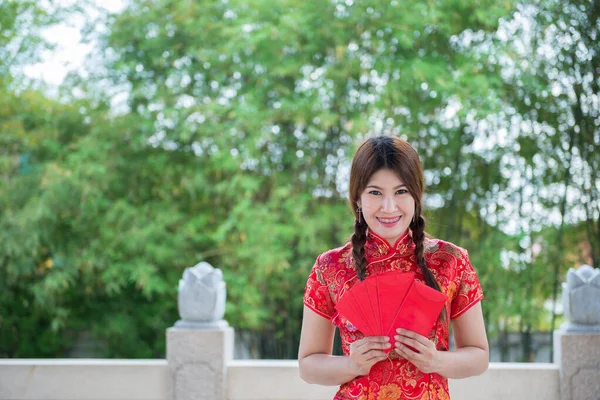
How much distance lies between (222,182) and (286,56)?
1254 mm

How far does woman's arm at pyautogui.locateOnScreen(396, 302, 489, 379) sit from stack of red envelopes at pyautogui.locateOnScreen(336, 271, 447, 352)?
0.9 inches

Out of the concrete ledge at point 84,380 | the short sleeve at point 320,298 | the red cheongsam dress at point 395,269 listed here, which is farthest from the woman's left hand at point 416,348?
the concrete ledge at point 84,380

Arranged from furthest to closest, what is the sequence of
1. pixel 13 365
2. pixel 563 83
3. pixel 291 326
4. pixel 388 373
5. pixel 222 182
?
pixel 291 326
pixel 222 182
pixel 563 83
pixel 13 365
pixel 388 373

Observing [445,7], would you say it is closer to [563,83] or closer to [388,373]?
[563,83]

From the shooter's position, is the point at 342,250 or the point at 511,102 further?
the point at 511,102

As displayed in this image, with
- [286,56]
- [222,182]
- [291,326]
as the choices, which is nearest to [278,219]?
[222,182]

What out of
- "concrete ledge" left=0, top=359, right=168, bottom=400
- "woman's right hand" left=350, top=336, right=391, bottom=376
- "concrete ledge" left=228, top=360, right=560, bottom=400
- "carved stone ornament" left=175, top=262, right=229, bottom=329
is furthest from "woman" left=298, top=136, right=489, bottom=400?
"concrete ledge" left=0, top=359, right=168, bottom=400

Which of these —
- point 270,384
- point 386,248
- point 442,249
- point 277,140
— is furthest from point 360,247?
point 277,140

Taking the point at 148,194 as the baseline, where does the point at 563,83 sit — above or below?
above

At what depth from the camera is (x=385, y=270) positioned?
151cm

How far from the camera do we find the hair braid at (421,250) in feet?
4.77

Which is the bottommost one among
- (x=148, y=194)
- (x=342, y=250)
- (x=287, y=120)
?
(x=342, y=250)

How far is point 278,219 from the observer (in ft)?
20.2

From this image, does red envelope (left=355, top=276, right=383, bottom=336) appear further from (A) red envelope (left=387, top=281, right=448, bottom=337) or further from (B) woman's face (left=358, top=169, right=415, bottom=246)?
(B) woman's face (left=358, top=169, right=415, bottom=246)
